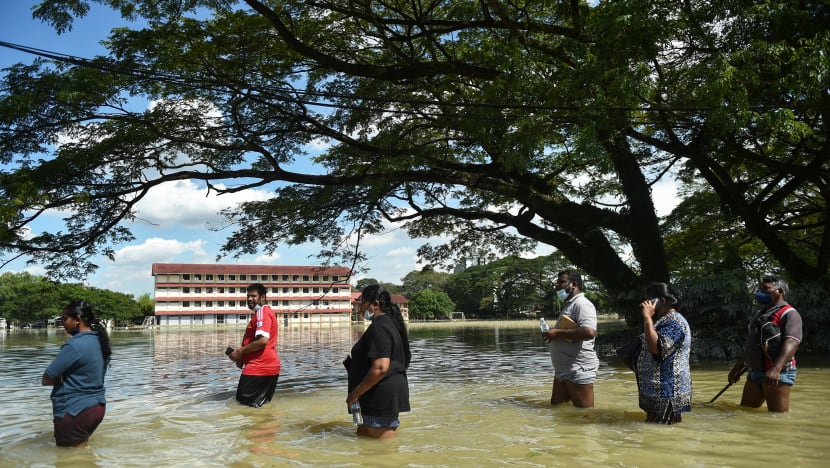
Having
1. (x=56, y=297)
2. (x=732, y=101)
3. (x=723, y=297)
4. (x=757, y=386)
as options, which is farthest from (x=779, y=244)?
(x=56, y=297)

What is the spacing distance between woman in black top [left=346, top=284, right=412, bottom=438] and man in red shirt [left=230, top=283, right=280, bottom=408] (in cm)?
261

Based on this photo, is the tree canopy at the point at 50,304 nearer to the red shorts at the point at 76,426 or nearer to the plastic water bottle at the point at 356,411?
the red shorts at the point at 76,426

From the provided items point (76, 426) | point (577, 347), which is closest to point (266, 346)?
point (76, 426)

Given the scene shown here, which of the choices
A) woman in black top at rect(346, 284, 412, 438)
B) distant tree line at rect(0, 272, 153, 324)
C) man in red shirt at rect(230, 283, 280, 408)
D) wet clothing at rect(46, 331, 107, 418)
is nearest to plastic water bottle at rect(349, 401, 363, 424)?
woman in black top at rect(346, 284, 412, 438)

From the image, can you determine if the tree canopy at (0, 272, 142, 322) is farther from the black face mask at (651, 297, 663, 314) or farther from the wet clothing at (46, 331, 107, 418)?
the black face mask at (651, 297, 663, 314)

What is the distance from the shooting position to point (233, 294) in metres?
85.1

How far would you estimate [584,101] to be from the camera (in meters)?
9.83

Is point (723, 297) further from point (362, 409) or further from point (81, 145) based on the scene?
point (81, 145)

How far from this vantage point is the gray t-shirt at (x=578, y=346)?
6.55m

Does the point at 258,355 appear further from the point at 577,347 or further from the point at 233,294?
the point at 233,294

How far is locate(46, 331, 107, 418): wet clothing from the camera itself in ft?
17.5

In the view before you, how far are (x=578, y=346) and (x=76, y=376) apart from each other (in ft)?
16.7

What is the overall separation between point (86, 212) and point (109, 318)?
69.7m

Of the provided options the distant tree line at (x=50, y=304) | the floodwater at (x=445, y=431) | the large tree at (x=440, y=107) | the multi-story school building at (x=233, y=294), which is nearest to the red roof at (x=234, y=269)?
the multi-story school building at (x=233, y=294)
